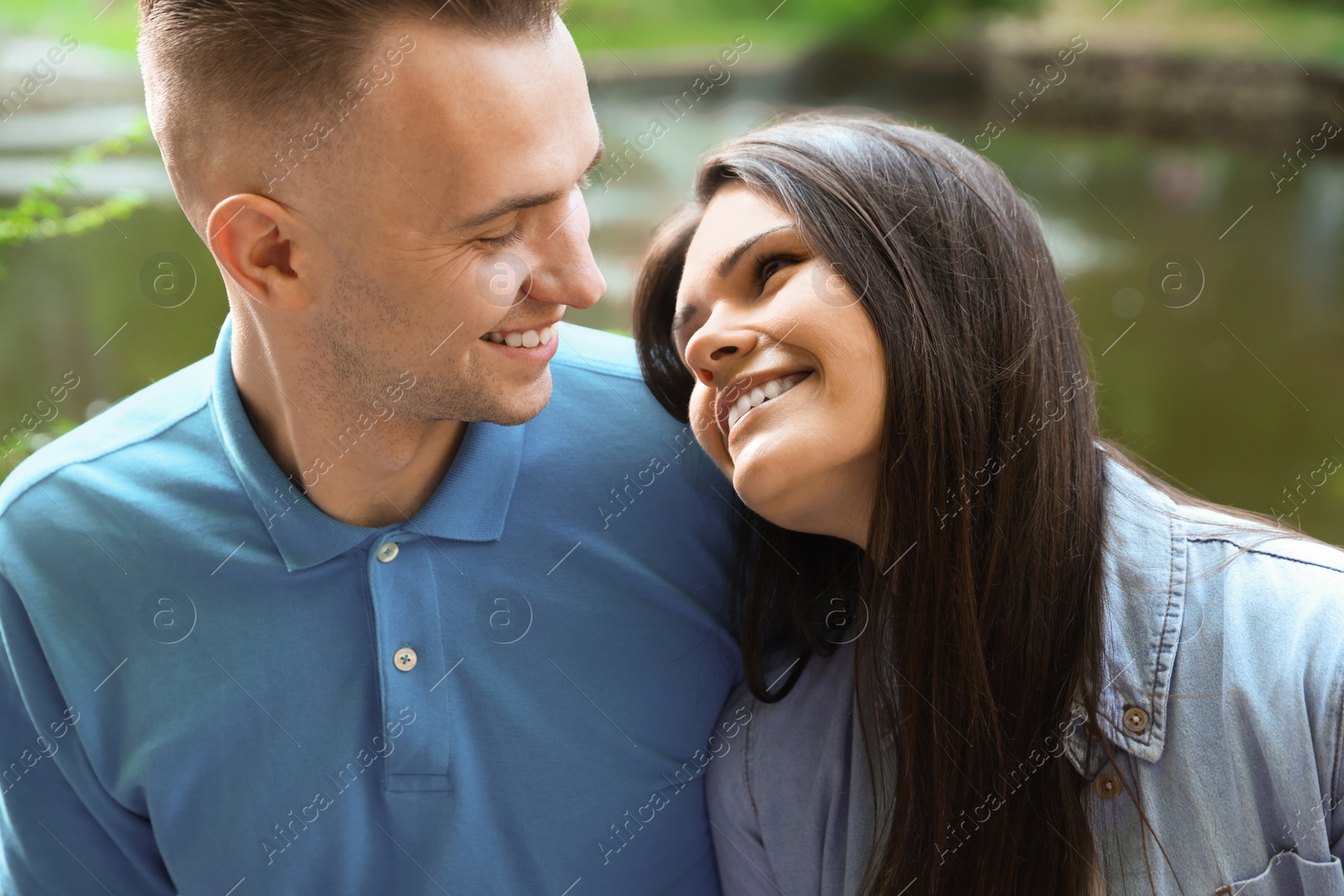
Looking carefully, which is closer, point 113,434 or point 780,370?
point 780,370

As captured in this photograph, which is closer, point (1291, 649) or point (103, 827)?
point (1291, 649)

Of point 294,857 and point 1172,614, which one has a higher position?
point 1172,614

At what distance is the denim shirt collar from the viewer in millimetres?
1014

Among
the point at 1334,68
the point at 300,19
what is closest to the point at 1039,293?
the point at 300,19

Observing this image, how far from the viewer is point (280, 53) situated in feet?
3.21

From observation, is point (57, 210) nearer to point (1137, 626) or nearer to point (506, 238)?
point (506, 238)

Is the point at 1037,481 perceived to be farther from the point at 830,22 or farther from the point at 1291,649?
the point at 830,22

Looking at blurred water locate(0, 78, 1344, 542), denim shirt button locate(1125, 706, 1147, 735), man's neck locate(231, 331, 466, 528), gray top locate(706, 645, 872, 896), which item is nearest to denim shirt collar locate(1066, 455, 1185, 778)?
denim shirt button locate(1125, 706, 1147, 735)

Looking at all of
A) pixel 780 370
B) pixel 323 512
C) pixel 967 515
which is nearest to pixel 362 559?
pixel 323 512

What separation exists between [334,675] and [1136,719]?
78 cm

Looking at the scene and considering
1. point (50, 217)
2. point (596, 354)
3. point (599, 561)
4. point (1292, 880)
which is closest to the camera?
point (1292, 880)

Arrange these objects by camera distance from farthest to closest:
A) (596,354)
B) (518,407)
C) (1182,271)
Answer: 1. (1182,271)
2. (596,354)
3. (518,407)

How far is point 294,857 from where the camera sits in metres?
1.13

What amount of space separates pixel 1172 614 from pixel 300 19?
0.97 metres
